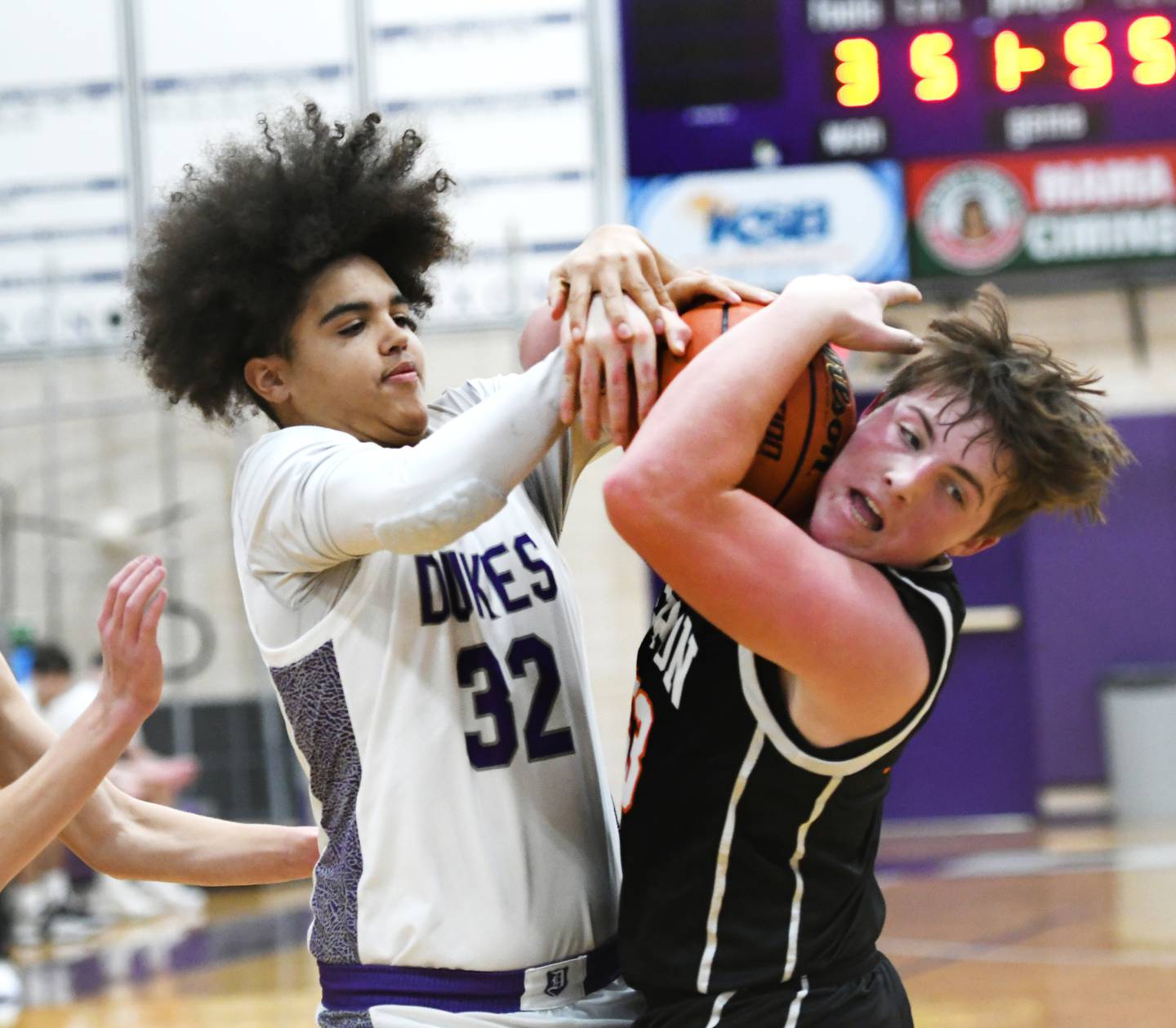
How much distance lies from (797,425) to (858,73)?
291 inches

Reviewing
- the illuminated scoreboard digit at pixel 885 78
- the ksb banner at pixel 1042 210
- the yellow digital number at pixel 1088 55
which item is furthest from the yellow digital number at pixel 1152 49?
the ksb banner at pixel 1042 210

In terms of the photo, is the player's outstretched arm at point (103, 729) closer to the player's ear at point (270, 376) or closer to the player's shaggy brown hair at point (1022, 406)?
the player's ear at point (270, 376)

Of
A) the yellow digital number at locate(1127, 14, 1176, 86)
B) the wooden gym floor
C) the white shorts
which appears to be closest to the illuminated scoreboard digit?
the yellow digital number at locate(1127, 14, 1176, 86)

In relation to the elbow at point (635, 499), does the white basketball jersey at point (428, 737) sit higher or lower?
lower

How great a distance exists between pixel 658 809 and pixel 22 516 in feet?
28.9

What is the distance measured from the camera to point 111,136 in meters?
10.0

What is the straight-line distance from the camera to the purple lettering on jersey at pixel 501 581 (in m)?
2.06

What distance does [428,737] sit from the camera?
1963 millimetres

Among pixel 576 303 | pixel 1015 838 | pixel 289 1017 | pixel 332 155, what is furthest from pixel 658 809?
pixel 1015 838

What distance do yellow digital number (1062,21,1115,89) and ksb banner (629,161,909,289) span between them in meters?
1.12

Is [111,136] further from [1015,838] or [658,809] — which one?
[658,809]

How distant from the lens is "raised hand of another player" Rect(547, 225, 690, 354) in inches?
72.1

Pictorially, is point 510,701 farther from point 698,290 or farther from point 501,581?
point 698,290

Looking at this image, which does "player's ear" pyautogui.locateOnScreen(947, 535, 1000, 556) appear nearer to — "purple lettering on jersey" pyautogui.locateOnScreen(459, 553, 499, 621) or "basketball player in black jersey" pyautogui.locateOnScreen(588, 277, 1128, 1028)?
"basketball player in black jersey" pyautogui.locateOnScreen(588, 277, 1128, 1028)
